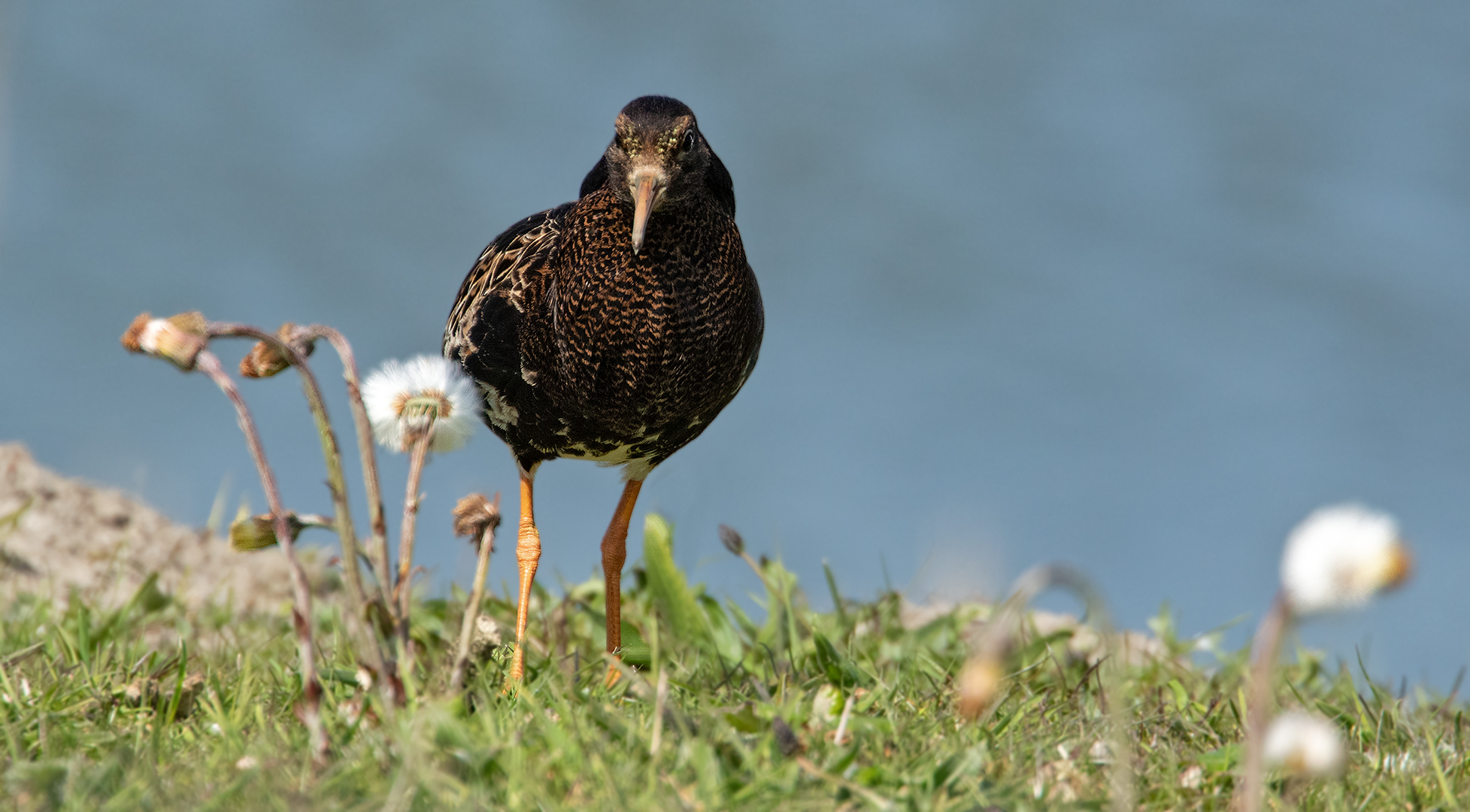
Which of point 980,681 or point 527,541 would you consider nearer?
point 980,681

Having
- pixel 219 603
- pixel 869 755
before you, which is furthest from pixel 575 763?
pixel 219 603

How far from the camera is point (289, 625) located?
516 cm

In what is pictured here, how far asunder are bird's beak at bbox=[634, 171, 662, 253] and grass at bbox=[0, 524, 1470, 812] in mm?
1346

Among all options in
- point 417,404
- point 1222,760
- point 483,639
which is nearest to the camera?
point 417,404

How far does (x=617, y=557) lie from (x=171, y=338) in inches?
109

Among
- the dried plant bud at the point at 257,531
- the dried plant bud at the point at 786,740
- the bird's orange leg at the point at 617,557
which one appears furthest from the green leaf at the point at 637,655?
the dried plant bud at the point at 257,531

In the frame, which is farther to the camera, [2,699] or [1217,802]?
[2,699]

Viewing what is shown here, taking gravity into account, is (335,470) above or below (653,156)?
below

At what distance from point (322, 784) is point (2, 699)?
1.42 meters

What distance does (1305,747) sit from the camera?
6.73 feet

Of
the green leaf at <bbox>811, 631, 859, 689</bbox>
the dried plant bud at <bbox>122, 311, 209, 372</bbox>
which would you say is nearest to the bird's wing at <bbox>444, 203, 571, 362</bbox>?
the green leaf at <bbox>811, 631, 859, 689</bbox>

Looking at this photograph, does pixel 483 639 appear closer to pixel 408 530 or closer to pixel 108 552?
pixel 408 530

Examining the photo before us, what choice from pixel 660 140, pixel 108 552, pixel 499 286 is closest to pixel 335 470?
pixel 660 140

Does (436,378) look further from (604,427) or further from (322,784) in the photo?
(604,427)
